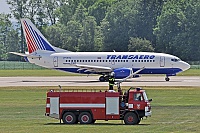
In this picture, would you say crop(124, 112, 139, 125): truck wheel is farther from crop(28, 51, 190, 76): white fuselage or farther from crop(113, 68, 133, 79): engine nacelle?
crop(28, 51, 190, 76): white fuselage

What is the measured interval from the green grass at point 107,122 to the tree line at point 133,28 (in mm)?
65394

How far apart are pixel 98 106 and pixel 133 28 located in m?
97.8

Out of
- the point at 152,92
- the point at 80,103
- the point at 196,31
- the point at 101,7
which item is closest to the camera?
the point at 80,103

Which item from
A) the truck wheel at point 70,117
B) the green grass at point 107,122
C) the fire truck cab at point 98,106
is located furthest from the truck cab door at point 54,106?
the green grass at point 107,122

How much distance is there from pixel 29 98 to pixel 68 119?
53.9 feet

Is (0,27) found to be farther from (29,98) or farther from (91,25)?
(29,98)

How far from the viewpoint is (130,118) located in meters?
28.5

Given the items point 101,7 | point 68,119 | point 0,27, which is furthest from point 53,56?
point 0,27

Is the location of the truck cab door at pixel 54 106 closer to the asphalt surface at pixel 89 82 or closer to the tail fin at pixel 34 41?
the asphalt surface at pixel 89 82

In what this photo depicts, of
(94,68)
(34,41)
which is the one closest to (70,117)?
(94,68)

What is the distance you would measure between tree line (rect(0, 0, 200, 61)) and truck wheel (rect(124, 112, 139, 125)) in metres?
83.6

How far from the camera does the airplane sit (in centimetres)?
6750

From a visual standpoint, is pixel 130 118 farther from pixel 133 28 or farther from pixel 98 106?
pixel 133 28

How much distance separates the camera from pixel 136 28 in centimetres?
12625
